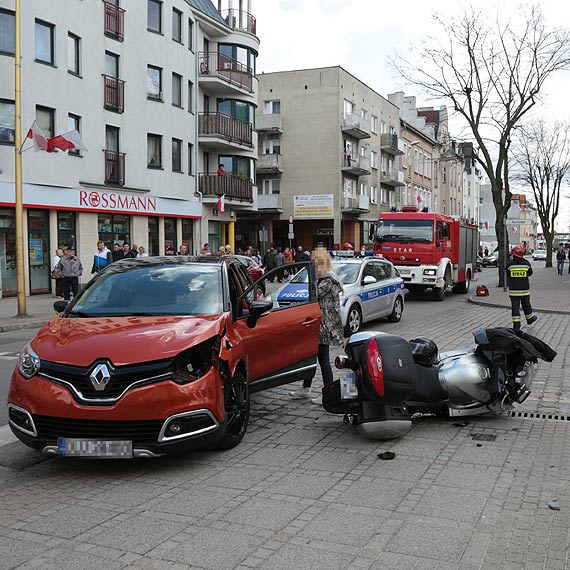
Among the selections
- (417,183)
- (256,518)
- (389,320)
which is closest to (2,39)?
(389,320)

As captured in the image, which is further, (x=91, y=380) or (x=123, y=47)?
(x=123, y=47)

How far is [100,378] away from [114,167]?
2334 cm

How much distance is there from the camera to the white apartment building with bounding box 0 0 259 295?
886 inches

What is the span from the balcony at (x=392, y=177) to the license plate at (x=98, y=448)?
2103 inches

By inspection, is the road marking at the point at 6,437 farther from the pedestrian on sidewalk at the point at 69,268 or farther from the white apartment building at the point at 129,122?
the pedestrian on sidewalk at the point at 69,268

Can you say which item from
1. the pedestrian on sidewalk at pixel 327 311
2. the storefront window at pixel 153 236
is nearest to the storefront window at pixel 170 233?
the storefront window at pixel 153 236

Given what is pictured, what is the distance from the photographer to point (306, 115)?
4712 cm

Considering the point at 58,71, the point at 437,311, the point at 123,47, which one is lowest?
the point at 437,311

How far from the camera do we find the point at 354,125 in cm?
4731

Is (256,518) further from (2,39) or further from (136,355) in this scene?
(2,39)

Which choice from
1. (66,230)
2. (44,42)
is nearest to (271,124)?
(44,42)

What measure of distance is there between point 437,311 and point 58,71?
51.1ft

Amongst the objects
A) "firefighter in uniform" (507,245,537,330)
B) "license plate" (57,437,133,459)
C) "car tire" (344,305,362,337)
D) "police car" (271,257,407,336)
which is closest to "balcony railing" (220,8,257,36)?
"police car" (271,257,407,336)

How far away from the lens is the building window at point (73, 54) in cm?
2425
